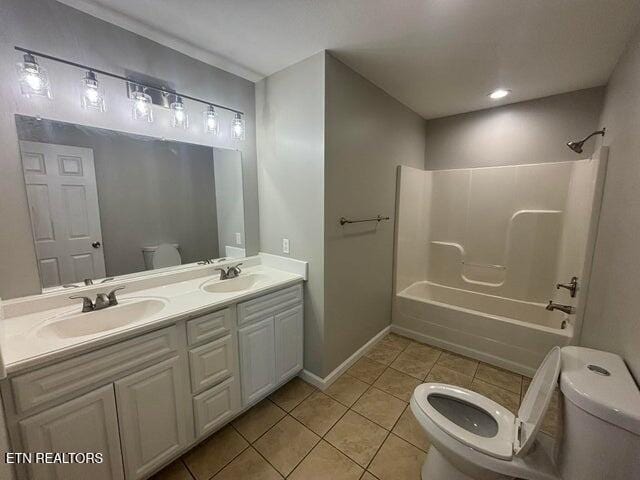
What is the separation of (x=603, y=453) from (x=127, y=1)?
109 inches

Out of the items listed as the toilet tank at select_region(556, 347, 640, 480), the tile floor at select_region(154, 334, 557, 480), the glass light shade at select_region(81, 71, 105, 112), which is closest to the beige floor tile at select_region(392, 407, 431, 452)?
the tile floor at select_region(154, 334, 557, 480)

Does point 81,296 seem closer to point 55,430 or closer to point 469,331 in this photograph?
point 55,430

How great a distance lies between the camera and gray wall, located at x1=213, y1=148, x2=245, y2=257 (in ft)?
6.81

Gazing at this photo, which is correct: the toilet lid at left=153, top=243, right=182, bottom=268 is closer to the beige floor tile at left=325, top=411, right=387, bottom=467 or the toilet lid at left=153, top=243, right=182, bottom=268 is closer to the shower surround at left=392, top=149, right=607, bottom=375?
the beige floor tile at left=325, top=411, right=387, bottom=467

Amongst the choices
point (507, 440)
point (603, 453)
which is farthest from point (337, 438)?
point (603, 453)

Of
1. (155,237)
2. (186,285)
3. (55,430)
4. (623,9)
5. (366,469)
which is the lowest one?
(366,469)

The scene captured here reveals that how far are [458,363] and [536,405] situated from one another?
135cm

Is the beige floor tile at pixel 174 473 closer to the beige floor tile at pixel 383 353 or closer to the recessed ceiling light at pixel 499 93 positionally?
the beige floor tile at pixel 383 353

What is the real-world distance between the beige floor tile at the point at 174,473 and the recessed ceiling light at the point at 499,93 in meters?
3.53

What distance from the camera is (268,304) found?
1770 mm

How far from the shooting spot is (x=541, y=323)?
2572mm

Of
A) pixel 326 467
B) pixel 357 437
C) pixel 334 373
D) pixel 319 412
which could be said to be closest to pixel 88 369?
pixel 326 467

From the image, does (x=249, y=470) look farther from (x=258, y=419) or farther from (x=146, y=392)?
(x=146, y=392)

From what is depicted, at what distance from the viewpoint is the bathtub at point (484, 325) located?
7.05 ft
